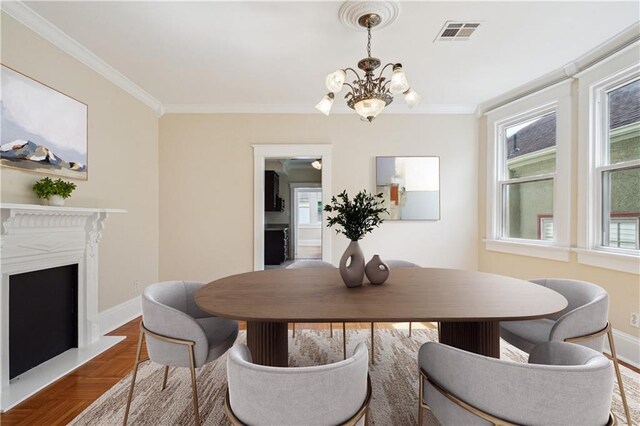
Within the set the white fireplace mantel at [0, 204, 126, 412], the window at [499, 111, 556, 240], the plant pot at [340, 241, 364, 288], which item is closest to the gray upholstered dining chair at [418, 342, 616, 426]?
the plant pot at [340, 241, 364, 288]

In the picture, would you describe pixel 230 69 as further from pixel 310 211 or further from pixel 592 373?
pixel 310 211

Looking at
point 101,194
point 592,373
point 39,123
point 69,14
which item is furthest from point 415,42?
point 101,194

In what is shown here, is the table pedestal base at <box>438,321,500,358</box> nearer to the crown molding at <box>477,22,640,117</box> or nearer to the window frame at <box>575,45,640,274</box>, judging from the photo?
the window frame at <box>575,45,640,274</box>

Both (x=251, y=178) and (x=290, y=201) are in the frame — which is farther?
(x=290, y=201)

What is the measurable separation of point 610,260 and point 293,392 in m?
3.02

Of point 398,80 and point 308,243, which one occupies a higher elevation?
point 398,80

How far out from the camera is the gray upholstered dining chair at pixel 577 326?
4.65 ft

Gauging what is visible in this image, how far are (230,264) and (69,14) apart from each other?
2.89 m

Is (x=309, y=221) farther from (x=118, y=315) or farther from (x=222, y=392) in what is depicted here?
(x=222, y=392)

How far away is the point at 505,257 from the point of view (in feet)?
11.7

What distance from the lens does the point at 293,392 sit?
2.80 feet

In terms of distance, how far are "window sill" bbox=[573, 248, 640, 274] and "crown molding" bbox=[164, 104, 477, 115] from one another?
87.3 inches

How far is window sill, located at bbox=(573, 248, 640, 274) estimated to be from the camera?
2281mm

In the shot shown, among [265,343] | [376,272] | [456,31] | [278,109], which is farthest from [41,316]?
[456,31]
